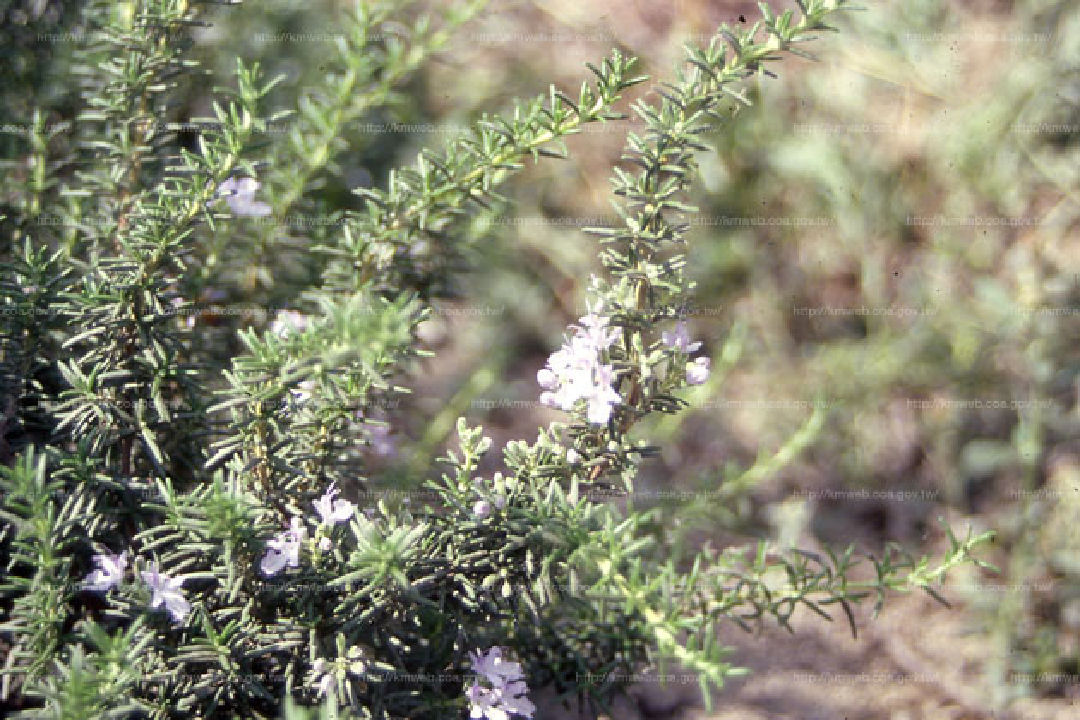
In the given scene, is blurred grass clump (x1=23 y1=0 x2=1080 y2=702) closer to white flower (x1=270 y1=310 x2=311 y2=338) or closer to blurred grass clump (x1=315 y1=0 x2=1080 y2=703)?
blurred grass clump (x1=315 y1=0 x2=1080 y2=703)

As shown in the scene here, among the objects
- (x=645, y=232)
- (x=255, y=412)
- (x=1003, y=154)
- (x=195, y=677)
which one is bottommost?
(x=195, y=677)

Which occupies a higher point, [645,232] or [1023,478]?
[645,232]

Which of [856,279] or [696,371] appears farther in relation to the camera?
[856,279]

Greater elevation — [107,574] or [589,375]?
[589,375]

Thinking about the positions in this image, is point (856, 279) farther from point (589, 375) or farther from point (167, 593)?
point (167, 593)

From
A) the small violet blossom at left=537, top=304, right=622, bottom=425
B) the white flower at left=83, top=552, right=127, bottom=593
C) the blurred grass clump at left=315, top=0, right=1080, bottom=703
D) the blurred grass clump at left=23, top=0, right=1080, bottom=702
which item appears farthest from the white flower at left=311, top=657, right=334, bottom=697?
the blurred grass clump at left=315, top=0, right=1080, bottom=703

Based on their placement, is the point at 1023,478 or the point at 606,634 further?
the point at 1023,478

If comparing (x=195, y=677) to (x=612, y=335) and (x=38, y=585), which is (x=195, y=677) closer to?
(x=38, y=585)

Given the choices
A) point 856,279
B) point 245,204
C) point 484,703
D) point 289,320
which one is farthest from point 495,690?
point 856,279

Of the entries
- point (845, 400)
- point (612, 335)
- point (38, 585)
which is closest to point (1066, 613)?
point (845, 400)
